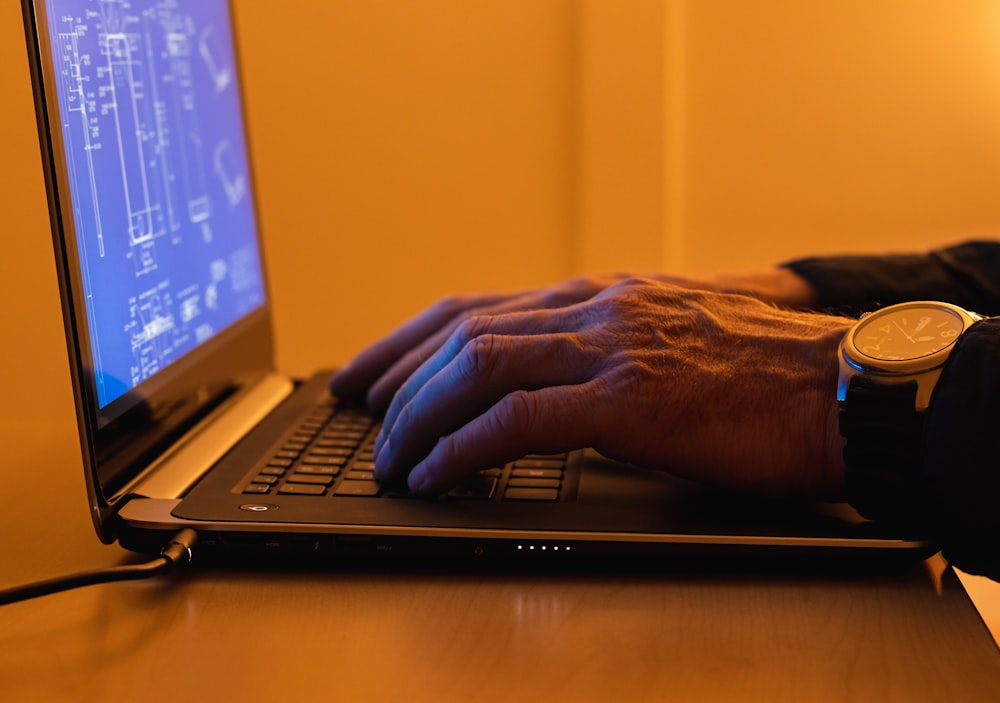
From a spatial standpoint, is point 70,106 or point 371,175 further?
point 371,175

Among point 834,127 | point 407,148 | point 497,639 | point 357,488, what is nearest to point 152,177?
point 357,488

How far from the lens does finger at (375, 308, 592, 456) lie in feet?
2.08

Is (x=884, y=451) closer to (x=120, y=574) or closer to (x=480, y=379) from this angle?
(x=480, y=379)

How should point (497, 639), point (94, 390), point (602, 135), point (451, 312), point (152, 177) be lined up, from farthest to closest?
point (602, 135), point (451, 312), point (152, 177), point (94, 390), point (497, 639)

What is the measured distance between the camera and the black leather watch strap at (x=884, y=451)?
1.74ft

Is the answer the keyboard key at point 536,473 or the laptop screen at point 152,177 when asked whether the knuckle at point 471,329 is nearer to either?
the keyboard key at point 536,473

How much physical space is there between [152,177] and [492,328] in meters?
0.29

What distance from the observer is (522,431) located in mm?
561

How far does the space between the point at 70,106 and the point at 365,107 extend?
944 millimetres

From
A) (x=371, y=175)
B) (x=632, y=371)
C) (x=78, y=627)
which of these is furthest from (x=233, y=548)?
(x=371, y=175)

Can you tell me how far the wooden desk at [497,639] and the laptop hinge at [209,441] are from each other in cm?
8

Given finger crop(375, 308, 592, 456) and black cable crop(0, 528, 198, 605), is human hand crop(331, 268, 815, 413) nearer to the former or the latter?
finger crop(375, 308, 592, 456)

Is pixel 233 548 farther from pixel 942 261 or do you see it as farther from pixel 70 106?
pixel 942 261

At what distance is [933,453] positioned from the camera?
20.4 inches
